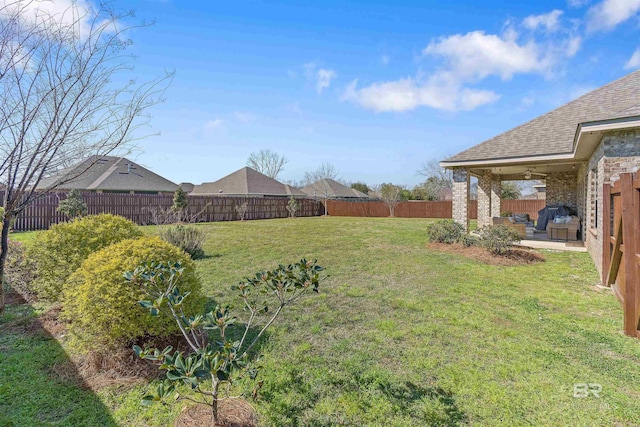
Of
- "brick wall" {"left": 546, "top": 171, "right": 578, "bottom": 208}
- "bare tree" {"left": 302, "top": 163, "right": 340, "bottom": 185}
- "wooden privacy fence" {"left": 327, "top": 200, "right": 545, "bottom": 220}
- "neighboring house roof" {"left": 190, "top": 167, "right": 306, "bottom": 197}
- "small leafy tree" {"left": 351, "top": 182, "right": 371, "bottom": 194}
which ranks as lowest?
"wooden privacy fence" {"left": 327, "top": 200, "right": 545, "bottom": 220}

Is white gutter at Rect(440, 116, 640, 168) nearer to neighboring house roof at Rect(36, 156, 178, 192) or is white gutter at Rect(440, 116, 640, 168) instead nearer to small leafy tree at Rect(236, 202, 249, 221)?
small leafy tree at Rect(236, 202, 249, 221)

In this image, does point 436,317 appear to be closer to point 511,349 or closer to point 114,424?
point 511,349

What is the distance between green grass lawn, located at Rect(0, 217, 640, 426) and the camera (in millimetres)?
2412

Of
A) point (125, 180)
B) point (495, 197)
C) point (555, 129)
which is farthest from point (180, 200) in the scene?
point (555, 129)

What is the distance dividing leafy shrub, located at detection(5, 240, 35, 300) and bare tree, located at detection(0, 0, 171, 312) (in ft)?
3.04

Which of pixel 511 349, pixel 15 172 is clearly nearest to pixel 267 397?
pixel 511 349

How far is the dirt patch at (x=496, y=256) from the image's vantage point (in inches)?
308

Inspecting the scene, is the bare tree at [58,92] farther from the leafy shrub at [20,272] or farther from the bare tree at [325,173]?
the bare tree at [325,173]

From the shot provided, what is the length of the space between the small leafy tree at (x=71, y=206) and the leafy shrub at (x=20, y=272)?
9.91 meters

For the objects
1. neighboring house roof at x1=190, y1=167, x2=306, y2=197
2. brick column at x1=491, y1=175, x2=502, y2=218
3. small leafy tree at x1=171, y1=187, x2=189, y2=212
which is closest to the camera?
brick column at x1=491, y1=175, x2=502, y2=218

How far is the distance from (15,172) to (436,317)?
5.54 m

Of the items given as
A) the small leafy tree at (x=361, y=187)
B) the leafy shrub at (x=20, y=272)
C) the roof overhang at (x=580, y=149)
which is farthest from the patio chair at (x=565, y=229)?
the small leafy tree at (x=361, y=187)

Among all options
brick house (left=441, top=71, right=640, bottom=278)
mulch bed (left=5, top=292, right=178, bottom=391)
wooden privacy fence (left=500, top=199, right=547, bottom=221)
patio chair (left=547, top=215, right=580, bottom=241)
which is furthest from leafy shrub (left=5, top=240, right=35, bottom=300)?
wooden privacy fence (left=500, top=199, right=547, bottom=221)

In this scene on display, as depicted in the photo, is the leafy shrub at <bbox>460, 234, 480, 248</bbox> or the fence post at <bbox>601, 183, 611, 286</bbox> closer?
the fence post at <bbox>601, 183, 611, 286</bbox>
